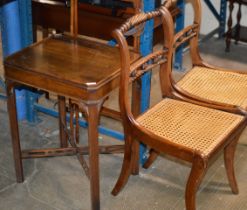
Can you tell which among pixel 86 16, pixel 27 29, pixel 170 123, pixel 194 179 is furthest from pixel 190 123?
pixel 86 16

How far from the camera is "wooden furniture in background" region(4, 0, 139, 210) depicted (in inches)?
79.3

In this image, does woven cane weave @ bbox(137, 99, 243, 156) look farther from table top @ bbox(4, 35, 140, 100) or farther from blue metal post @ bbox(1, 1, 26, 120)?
blue metal post @ bbox(1, 1, 26, 120)

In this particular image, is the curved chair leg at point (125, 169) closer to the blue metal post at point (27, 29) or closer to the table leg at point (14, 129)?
the table leg at point (14, 129)

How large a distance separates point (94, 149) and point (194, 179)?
0.43 metres

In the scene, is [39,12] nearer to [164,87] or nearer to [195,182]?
[164,87]

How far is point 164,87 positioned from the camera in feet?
7.82

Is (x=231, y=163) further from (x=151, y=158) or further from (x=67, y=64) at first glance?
(x=67, y=64)

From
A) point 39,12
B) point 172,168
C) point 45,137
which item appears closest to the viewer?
point 172,168

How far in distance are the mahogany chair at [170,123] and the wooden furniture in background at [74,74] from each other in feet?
0.30

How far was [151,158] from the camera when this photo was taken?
8.65 feet

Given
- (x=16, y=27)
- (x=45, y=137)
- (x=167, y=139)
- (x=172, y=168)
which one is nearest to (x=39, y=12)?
(x=16, y=27)

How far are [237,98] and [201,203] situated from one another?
1.77ft

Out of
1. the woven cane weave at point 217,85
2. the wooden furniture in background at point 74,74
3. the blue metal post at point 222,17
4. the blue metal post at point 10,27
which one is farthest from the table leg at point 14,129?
the blue metal post at point 222,17

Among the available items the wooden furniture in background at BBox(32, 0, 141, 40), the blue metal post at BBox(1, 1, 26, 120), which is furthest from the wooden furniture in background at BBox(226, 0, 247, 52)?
the blue metal post at BBox(1, 1, 26, 120)
